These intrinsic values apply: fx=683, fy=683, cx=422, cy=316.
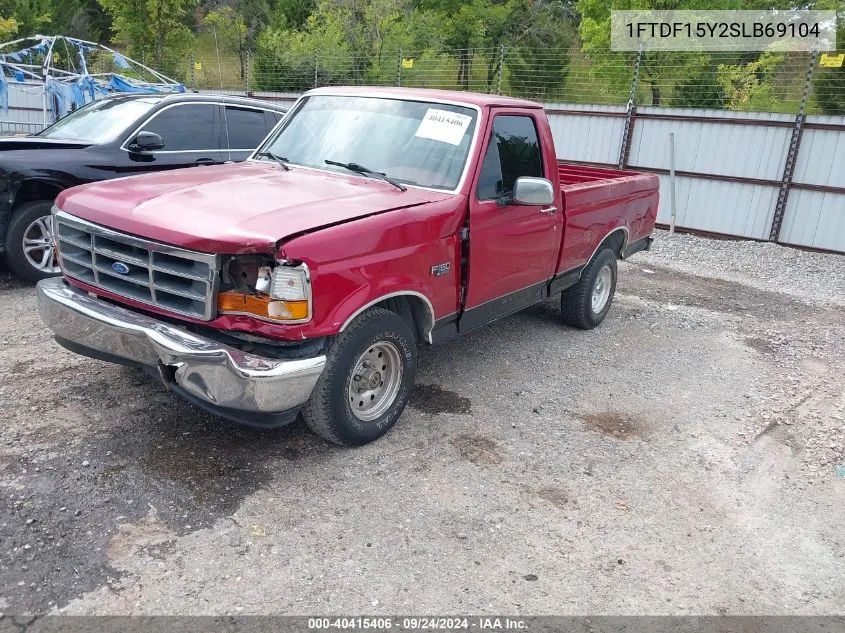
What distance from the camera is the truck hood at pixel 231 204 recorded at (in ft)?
10.7

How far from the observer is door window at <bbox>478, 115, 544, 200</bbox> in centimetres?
459

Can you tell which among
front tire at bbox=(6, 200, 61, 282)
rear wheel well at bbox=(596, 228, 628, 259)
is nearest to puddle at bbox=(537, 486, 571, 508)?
rear wheel well at bbox=(596, 228, 628, 259)

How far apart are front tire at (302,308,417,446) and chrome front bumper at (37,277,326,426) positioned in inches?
7.6


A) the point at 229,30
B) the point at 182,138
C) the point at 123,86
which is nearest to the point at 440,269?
the point at 182,138

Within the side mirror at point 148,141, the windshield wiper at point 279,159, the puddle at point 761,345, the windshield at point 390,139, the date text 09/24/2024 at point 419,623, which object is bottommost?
the puddle at point 761,345

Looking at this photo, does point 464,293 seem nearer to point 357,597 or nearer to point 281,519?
point 281,519

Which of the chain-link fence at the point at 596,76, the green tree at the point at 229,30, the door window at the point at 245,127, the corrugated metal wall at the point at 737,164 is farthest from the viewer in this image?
the green tree at the point at 229,30

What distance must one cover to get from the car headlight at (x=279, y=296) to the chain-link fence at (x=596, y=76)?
12671 mm

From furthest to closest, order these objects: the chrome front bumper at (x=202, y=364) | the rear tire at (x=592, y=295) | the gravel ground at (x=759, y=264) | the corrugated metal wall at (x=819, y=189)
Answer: the corrugated metal wall at (x=819, y=189) → the gravel ground at (x=759, y=264) → the rear tire at (x=592, y=295) → the chrome front bumper at (x=202, y=364)

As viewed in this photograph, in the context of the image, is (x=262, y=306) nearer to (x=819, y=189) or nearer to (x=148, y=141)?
(x=148, y=141)

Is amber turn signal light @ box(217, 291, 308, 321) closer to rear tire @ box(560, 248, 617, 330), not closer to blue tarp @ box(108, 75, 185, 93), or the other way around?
rear tire @ box(560, 248, 617, 330)

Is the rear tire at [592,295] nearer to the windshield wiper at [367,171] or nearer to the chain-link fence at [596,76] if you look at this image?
the windshield wiper at [367,171]

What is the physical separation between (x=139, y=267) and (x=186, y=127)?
4.14 m

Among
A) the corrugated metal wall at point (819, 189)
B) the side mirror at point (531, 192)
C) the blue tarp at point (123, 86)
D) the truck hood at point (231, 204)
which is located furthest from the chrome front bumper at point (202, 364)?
the blue tarp at point (123, 86)
